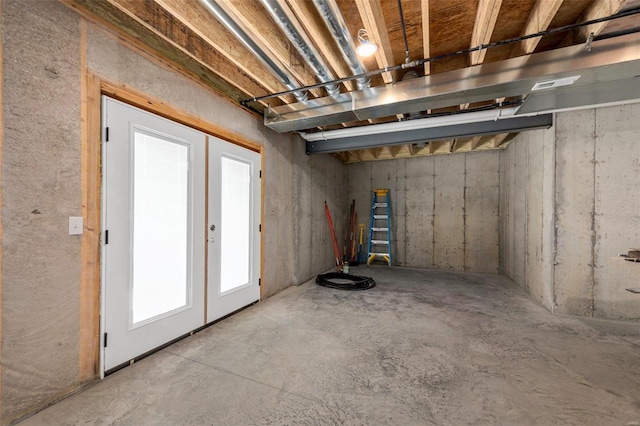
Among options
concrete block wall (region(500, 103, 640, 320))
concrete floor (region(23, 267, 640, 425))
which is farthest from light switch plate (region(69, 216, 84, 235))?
concrete block wall (region(500, 103, 640, 320))

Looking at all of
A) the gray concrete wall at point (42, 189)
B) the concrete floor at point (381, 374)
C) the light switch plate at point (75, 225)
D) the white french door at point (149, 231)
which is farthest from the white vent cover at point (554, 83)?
the light switch plate at point (75, 225)

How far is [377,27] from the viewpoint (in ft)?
5.90

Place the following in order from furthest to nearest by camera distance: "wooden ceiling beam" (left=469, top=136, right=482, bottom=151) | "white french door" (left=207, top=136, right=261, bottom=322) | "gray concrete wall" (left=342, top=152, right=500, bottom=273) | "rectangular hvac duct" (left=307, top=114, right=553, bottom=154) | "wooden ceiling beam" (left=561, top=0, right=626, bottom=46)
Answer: "gray concrete wall" (left=342, top=152, right=500, bottom=273)
"wooden ceiling beam" (left=469, top=136, right=482, bottom=151)
"rectangular hvac duct" (left=307, top=114, right=553, bottom=154)
"white french door" (left=207, top=136, right=261, bottom=322)
"wooden ceiling beam" (left=561, top=0, right=626, bottom=46)

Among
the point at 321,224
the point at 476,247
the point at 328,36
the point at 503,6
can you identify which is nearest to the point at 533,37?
the point at 503,6

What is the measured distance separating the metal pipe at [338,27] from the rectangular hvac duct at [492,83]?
412 millimetres

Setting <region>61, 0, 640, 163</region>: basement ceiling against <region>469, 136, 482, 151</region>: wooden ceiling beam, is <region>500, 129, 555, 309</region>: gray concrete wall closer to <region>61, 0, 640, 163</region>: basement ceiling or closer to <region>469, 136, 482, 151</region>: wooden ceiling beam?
<region>469, 136, 482, 151</region>: wooden ceiling beam

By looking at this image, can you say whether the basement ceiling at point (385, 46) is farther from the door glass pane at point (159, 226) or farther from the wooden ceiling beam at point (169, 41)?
the door glass pane at point (159, 226)

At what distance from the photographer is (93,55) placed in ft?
5.53

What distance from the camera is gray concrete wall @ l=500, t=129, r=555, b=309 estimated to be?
307cm

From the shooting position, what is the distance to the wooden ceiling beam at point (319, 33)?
1692mm

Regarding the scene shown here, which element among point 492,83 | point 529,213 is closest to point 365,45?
point 492,83

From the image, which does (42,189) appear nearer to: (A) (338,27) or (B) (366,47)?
(A) (338,27)

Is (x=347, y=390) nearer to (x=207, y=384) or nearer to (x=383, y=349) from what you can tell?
(x=383, y=349)

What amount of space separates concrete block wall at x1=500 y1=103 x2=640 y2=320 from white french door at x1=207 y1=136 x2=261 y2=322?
3.56m
